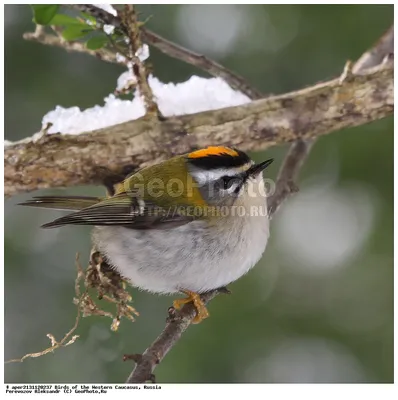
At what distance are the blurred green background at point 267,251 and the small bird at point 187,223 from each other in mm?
864

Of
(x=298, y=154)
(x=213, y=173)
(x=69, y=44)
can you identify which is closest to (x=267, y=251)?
(x=298, y=154)

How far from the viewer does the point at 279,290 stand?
149 inches

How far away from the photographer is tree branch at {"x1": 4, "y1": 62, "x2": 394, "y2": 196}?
9.86 ft

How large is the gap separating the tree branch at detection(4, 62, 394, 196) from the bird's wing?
13.0 inches

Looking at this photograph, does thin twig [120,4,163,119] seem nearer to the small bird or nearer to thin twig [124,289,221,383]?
the small bird

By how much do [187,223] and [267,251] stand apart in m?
1.30

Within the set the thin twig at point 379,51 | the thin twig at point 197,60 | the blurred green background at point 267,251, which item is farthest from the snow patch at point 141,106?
the thin twig at point 379,51

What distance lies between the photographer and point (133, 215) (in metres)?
2.79

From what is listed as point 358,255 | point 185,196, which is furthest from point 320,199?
point 185,196

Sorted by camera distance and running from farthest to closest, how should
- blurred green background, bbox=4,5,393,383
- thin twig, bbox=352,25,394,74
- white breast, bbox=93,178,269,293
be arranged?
blurred green background, bbox=4,5,393,383
thin twig, bbox=352,25,394,74
white breast, bbox=93,178,269,293

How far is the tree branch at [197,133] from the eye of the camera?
3.00 meters

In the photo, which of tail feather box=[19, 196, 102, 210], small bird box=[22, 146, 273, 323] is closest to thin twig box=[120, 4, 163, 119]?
small bird box=[22, 146, 273, 323]

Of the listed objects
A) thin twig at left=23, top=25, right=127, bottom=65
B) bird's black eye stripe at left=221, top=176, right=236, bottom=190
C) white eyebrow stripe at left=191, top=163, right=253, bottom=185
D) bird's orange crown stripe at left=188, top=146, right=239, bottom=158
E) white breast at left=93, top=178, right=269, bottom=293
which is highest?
thin twig at left=23, top=25, right=127, bottom=65

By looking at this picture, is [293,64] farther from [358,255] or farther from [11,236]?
[11,236]
